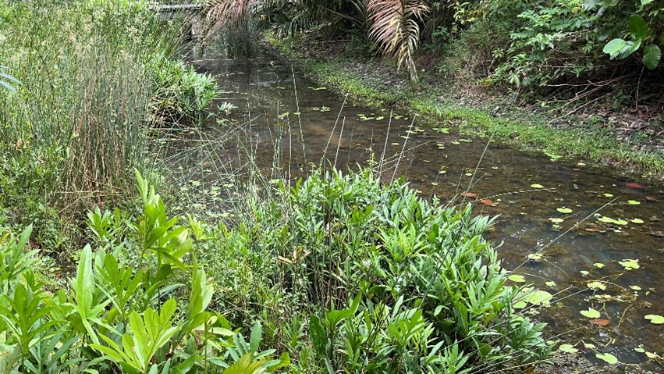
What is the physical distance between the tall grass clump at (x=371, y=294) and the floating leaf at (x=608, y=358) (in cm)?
34

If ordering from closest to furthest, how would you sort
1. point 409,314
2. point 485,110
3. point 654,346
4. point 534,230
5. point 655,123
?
point 409,314, point 654,346, point 534,230, point 655,123, point 485,110

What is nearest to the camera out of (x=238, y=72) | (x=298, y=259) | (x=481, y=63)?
(x=298, y=259)

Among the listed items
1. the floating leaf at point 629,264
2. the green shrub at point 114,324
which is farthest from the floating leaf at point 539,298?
the green shrub at point 114,324

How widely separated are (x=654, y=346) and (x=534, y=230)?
102 centimetres

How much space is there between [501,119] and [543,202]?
5.87ft

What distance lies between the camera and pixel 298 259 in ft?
5.91

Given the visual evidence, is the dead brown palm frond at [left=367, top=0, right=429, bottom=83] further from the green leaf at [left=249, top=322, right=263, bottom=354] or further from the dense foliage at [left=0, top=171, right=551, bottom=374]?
the green leaf at [left=249, top=322, right=263, bottom=354]

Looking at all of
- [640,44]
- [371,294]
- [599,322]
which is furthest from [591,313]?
[640,44]

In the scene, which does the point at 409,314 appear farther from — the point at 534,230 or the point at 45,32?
the point at 45,32

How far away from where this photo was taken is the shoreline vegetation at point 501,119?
4.03 meters

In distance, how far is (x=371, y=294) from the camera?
1823 millimetres

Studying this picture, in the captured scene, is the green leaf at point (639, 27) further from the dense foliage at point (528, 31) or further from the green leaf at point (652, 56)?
the green leaf at point (652, 56)

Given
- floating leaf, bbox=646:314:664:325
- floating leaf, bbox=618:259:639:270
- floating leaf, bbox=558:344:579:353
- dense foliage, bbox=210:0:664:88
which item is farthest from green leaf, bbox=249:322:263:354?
dense foliage, bbox=210:0:664:88

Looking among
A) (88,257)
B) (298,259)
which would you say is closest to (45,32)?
(298,259)
